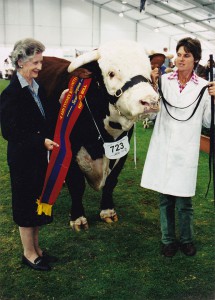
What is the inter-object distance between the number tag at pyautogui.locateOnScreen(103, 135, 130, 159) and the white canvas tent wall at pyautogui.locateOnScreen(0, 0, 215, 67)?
20.6 m

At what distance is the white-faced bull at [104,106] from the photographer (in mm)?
2551

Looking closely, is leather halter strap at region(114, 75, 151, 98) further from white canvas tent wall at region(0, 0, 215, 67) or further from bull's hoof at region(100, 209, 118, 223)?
white canvas tent wall at region(0, 0, 215, 67)

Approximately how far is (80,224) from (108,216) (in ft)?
1.08

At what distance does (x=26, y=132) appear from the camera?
2402 mm

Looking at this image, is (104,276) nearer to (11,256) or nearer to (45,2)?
(11,256)

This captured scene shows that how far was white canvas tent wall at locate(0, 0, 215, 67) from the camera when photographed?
24.1 metres

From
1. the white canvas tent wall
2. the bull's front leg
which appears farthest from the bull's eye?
the white canvas tent wall

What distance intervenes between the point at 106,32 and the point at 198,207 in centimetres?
2552

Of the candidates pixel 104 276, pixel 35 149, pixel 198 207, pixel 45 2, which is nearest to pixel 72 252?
pixel 104 276

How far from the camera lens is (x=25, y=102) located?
2363 mm

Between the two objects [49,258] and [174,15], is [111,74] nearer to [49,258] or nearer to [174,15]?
[49,258]

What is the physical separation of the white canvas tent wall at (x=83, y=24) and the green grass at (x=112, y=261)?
2032 cm

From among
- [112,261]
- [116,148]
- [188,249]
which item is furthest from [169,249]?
[116,148]

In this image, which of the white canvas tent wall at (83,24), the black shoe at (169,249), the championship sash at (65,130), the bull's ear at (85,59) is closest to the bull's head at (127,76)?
the bull's ear at (85,59)
